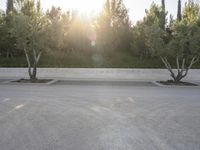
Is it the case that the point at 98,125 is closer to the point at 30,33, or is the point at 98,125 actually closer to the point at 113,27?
the point at 30,33

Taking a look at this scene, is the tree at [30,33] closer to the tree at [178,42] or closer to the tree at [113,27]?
the tree at [178,42]

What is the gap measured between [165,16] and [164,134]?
22.0 meters

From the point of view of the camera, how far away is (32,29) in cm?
2180

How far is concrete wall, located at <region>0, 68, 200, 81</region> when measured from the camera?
1048 inches

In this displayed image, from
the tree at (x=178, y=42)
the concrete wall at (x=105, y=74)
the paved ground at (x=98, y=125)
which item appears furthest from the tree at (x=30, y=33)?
the paved ground at (x=98, y=125)

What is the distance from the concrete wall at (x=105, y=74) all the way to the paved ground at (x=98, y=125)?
46.7 feet

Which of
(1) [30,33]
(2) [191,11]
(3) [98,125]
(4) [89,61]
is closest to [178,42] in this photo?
(2) [191,11]

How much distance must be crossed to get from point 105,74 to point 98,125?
1881cm

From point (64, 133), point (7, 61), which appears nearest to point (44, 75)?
point (7, 61)

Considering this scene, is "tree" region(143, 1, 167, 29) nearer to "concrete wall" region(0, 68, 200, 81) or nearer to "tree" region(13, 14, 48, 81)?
"concrete wall" region(0, 68, 200, 81)

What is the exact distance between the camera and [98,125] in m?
8.20

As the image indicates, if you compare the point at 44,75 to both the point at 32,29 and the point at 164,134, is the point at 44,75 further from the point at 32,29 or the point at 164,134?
the point at 164,134

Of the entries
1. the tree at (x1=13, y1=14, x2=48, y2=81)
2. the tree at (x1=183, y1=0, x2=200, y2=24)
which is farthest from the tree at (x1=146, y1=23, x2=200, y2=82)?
the tree at (x1=13, y1=14, x2=48, y2=81)

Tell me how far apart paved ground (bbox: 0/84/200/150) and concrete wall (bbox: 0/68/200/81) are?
14.2m
